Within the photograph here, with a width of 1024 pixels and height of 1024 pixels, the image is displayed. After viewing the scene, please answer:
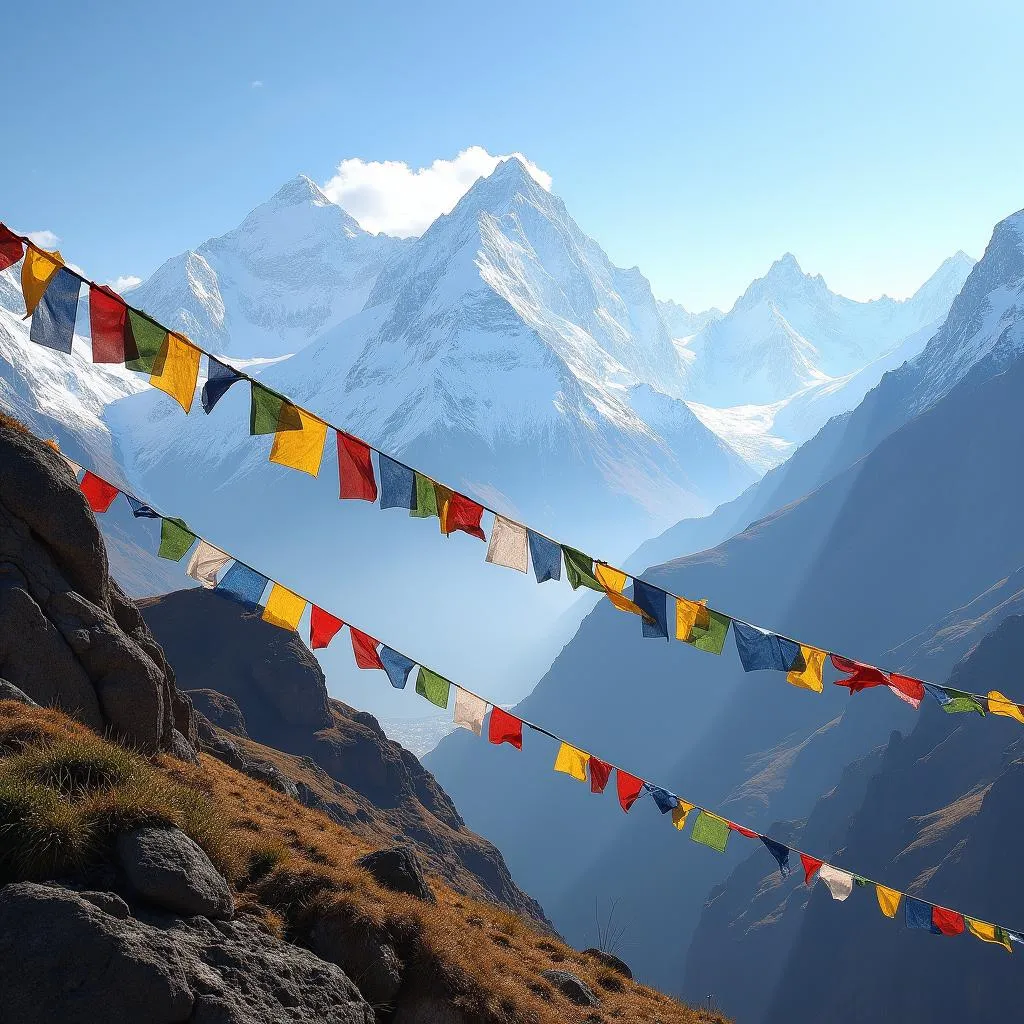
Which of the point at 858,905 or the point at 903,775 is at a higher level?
the point at 903,775

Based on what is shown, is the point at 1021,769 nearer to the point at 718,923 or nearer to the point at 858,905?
the point at 858,905

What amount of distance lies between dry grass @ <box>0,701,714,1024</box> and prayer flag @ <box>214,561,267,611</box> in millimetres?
4652

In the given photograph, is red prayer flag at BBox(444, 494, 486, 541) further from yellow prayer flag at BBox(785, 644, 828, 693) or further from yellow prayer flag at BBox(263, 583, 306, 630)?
yellow prayer flag at BBox(785, 644, 828, 693)

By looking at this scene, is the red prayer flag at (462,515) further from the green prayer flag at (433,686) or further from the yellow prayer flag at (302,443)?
the green prayer flag at (433,686)

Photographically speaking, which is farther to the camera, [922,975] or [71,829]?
[922,975]

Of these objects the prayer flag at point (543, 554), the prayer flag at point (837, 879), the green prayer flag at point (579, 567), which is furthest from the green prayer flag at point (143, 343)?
the prayer flag at point (837, 879)

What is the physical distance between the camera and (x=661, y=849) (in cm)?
18775

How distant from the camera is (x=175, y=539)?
18062 mm

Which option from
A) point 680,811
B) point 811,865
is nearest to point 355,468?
point 680,811

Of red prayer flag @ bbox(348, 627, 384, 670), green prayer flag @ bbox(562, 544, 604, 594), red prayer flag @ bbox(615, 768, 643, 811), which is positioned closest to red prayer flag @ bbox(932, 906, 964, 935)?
red prayer flag @ bbox(615, 768, 643, 811)

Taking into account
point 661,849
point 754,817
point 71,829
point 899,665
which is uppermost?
point 899,665

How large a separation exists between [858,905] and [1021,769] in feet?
93.8

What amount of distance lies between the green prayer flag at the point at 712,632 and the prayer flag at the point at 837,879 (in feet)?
25.5

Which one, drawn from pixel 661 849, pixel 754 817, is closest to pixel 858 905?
A: pixel 754 817
